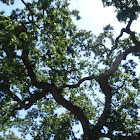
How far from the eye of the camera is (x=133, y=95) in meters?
15.3

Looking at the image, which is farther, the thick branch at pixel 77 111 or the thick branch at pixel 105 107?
the thick branch at pixel 77 111

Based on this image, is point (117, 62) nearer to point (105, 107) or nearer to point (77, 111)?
point (105, 107)

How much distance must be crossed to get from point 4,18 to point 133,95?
1141cm

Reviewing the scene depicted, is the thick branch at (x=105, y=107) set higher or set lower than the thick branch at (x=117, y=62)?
lower

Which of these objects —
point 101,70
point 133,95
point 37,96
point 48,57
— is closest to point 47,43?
point 48,57

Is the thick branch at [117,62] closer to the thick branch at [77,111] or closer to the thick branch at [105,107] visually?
the thick branch at [105,107]

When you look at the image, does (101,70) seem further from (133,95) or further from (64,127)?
(64,127)

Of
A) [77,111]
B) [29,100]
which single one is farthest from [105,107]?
[29,100]

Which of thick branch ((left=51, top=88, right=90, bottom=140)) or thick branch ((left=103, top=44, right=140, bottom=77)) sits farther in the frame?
thick branch ((left=103, top=44, right=140, bottom=77))

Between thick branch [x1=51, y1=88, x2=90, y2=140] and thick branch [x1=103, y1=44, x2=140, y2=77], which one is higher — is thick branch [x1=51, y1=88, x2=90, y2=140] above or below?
below

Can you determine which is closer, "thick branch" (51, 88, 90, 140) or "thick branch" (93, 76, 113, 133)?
"thick branch" (93, 76, 113, 133)

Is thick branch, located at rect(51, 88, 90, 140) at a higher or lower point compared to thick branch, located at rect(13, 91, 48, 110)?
lower

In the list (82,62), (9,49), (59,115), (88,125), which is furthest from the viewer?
(59,115)

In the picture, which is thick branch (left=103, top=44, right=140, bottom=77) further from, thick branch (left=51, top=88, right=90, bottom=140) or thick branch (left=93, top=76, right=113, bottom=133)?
thick branch (left=51, top=88, right=90, bottom=140)
